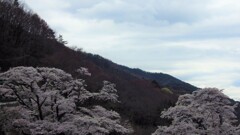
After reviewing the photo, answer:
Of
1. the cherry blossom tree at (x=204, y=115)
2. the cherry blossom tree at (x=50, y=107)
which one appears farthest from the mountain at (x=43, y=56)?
the cherry blossom tree at (x=204, y=115)

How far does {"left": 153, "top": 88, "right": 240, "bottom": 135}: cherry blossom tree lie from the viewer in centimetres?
1800

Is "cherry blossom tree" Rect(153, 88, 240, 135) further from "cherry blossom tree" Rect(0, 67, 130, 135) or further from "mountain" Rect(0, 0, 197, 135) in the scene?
"mountain" Rect(0, 0, 197, 135)

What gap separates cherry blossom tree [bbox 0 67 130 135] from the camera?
58.3ft

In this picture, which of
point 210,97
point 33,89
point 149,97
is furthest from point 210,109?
point 149,97

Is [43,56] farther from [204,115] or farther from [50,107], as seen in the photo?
[204,115]

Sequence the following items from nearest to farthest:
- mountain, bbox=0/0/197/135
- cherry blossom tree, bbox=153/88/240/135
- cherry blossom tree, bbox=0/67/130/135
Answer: cherry blossom tree, bbox=0/67/130/135 → cherry blossom tree, bbox=153/88/240/135 → mountain, bbox=0/0/197/135

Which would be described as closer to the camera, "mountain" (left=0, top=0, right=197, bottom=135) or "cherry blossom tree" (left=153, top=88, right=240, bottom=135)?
"cherry blossom tree" (left=153, top=88, right=240, bottom=135)

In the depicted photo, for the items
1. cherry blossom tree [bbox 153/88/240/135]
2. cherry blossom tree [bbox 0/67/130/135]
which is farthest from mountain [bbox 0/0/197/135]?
cherry blossom tree [bbox 153/88/240/135]

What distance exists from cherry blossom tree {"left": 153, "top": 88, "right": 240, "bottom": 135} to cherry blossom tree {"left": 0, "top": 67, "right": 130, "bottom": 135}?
2495mm

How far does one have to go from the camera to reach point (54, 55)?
87.6 metres

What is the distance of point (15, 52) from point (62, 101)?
5011cm

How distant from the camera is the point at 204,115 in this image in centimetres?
1856

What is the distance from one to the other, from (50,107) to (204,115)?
6.74 metres

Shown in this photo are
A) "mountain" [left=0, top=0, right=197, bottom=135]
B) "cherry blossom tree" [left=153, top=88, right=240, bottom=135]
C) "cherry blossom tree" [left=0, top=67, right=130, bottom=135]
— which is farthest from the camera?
"mountain" [left=0, top=0, right=197, bottom=135]
